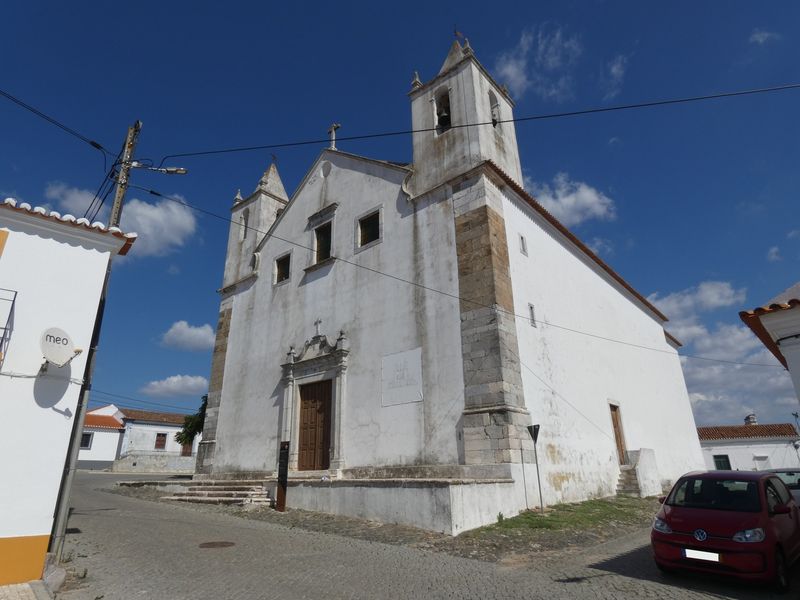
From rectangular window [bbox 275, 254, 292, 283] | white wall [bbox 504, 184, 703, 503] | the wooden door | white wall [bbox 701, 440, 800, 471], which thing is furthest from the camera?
white wall [bbox 701, 440, 800, 471]

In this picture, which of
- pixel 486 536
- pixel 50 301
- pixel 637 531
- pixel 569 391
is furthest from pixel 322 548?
pixel 569 391

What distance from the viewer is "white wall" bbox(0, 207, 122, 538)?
203 inches

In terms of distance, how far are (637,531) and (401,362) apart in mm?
5988

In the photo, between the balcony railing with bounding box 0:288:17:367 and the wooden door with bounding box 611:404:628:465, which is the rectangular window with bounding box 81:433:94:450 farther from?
the balcony railing with bounding box 0:288:17:367

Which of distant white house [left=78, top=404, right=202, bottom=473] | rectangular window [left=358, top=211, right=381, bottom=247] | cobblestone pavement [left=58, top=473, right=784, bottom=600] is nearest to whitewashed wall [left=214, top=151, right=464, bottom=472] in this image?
rectangular window [left=358, top=211, right=381, bottom=247]

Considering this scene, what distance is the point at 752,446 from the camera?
3350 centimetres

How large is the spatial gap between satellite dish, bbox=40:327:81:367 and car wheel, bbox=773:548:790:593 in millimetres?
7702

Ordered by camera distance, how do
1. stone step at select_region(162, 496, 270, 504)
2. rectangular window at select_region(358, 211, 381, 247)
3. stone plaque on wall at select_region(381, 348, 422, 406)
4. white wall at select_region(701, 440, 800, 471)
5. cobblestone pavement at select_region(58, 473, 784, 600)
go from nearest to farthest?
cobblestone pavement at select_region(58, 473, 784, 600), stone plaque on wall at select_region(381, 348, 422, 406), stone step at select_region(162, 496, 270, 504), rectangular window at select_region(358, 211, 381, 247), white wall at select_region(701, 440, 800, 471)

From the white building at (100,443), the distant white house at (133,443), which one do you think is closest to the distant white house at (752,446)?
the distant white house at (133,443)

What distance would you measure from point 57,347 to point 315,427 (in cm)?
912

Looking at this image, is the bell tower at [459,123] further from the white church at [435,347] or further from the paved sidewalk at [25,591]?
the paved sidewalk at [25,591]

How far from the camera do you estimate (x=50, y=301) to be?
18.9 ft

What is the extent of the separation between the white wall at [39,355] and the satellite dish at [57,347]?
0.45 feet

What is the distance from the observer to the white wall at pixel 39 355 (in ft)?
16.9
